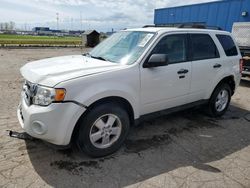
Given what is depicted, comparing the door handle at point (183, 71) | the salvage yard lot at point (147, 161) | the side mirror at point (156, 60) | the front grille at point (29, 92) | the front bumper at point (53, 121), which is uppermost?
the side mirror at point (156, 60)

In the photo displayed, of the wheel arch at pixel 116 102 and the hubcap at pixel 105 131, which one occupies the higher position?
the wheel arch at pixel 116 102

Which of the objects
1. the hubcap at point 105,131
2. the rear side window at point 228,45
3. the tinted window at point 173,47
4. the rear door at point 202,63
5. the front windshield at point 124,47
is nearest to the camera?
the hubcap at point 105,131

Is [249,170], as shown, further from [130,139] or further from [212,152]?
[130,139]

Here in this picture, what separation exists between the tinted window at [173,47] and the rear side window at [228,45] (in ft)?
3.92

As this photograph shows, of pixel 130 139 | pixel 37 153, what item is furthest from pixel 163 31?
pixel 37 153

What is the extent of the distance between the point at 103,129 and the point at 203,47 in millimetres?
2595

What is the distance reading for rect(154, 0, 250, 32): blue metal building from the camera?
9930mm

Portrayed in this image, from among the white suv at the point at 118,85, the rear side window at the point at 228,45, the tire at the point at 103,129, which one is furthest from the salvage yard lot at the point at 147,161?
the rear side window at the point at 228,45

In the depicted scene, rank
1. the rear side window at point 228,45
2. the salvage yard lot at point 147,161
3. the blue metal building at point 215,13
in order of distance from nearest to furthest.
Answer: the salvage yard lot at point 147,161 → the rear side window at point 228,45 → the blue metal building at point 215,13

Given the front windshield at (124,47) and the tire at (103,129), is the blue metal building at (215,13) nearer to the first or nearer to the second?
the front windshield at (124,47)

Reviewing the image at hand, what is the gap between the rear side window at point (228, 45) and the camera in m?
4.87

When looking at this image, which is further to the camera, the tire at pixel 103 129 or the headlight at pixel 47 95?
the tire at pixel 103 129

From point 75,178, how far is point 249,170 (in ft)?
7.74

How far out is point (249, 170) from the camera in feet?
10.5
